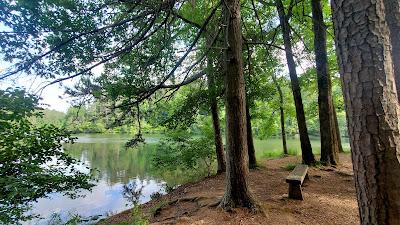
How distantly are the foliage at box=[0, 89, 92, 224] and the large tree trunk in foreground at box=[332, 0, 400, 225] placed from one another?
12.1 ft

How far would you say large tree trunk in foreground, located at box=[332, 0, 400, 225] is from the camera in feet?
5.55

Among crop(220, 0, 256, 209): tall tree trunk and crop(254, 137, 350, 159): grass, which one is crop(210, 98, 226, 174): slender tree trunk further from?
crop(254, 137, 350, 159): grass

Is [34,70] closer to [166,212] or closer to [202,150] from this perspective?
[166,212]

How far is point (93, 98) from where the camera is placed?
16.9 feet

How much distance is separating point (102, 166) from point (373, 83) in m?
16.2

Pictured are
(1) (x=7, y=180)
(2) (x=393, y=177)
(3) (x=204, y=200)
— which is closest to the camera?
(2) (x=393, y=177)

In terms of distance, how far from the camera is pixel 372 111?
1.72 m

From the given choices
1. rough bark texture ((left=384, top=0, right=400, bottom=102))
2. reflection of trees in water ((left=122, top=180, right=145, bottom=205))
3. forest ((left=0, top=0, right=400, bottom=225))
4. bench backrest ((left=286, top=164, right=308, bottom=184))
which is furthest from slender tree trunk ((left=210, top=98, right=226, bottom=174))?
rough bark texture ((left=384, top=0, right=400, bottom=102))

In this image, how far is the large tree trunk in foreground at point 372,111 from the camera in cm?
169

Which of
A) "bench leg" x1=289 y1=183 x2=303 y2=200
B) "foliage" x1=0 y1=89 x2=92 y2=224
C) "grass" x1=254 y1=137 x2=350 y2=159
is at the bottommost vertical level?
"grass" x1=254 y1=137 x2=350 y2=159

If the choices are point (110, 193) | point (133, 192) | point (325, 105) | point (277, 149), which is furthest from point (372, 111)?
point (277, 149)

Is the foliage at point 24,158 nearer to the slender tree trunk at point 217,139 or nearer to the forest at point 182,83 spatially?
the forest at point 182,83

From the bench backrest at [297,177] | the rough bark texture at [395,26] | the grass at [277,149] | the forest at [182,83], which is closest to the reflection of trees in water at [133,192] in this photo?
the forest at [182,83]

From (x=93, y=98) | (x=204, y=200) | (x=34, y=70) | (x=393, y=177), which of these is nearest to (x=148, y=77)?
(x=93, y=98)
